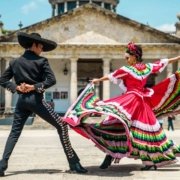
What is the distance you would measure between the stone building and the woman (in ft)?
109

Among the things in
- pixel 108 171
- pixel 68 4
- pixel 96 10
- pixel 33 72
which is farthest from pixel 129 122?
pixel 68 4

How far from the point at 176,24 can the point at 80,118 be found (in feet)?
→ 126

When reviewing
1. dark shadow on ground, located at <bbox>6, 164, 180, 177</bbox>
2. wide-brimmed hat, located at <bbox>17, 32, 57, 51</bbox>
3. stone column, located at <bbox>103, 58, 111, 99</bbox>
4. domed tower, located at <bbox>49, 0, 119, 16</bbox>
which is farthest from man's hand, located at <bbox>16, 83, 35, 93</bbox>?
domed tower, located at <bbox>49, 0, 119, 16</bbox>

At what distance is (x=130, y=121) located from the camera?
7.95m

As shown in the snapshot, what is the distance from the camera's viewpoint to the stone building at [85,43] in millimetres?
42219

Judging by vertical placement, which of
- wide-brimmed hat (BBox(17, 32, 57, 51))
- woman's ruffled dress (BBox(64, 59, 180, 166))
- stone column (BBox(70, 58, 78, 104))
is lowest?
woman's ruffled dress (BBox(64, 59, 180, 166))

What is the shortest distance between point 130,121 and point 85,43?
3497 centimetres

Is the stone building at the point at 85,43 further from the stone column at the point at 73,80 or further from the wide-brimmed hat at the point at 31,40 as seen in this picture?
the wide-brimmed hat at the point at 31,40

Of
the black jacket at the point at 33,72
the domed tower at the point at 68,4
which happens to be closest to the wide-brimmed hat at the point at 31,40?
the black jacket at the point at 33,72

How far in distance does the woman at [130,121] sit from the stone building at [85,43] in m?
33.3

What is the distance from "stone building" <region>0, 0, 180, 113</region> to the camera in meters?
42.2

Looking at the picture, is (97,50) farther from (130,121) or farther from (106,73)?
(130,121)

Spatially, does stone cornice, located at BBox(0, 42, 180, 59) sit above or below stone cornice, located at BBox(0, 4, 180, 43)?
below

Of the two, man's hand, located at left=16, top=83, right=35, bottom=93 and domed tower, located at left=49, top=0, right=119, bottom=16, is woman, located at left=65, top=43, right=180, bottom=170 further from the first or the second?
domed tower, located at left=49, top=0, right=119, bottom=16
